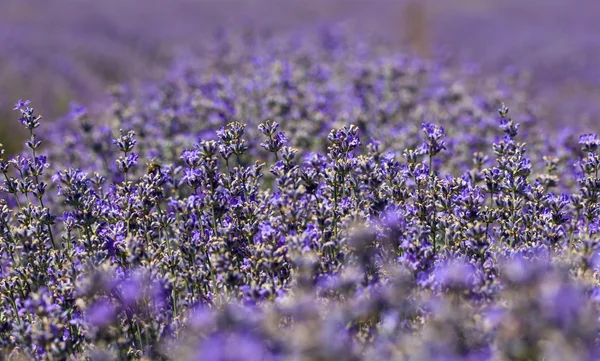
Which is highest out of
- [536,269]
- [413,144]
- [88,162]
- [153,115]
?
[153,115]

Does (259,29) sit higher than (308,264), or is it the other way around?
(259,29)

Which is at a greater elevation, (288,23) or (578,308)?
(288,23)

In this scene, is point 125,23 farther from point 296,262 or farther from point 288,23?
point 296,262

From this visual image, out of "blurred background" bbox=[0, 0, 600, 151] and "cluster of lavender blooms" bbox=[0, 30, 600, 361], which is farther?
"blurred background" bbox=[0, 0, 600, 151]

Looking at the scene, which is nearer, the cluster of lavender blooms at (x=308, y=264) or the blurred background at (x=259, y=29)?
the cluster of lavender blooms at (x=308, y=264)

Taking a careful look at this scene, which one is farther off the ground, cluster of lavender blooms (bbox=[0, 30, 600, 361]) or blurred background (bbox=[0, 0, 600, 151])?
blurred background (bbox=[0, 0, 600, 151])

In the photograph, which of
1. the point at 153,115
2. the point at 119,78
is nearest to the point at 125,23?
the point at 119,78

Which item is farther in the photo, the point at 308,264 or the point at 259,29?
the point at 259,29

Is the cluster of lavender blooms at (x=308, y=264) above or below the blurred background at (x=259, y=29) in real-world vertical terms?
below
